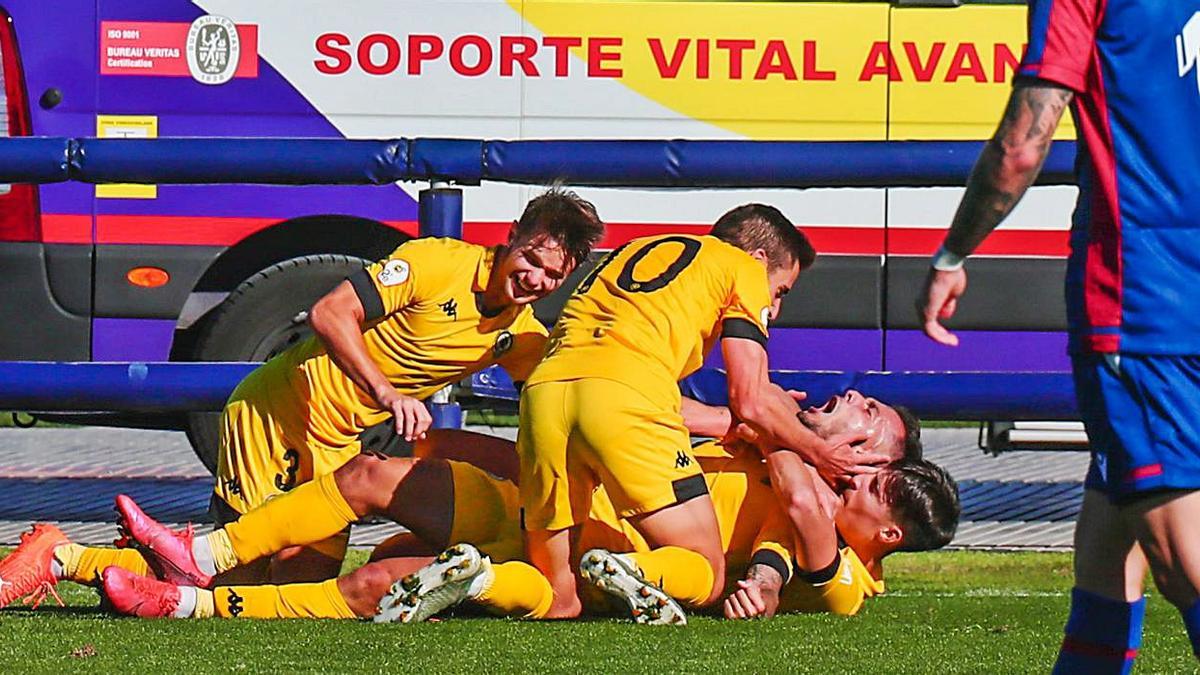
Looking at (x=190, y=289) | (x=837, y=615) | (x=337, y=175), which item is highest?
(x=337, y=175)

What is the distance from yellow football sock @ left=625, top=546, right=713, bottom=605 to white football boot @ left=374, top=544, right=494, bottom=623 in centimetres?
38

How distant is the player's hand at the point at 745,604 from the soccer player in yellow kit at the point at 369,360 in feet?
3.00

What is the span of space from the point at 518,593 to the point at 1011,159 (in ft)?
7.84

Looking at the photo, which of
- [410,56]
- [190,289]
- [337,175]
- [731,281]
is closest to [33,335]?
[190,289]

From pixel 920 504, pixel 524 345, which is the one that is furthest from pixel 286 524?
pixel 920 504

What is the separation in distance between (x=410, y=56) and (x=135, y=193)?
4.16 feet

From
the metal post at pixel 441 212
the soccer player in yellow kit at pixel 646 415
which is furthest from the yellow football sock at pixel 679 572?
the metal post at pixel 441 212

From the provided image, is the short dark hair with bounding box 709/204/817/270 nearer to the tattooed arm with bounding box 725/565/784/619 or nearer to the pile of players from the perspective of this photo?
the pile of players

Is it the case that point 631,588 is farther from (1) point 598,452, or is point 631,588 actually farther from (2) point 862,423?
(2) point 862,423

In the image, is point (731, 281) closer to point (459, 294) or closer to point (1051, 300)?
point (459, 294)

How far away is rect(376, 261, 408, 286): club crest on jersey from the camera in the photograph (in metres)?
5.56

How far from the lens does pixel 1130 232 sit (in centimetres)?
318

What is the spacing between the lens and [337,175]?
256 inches

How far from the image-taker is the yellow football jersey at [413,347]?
5633 mm
